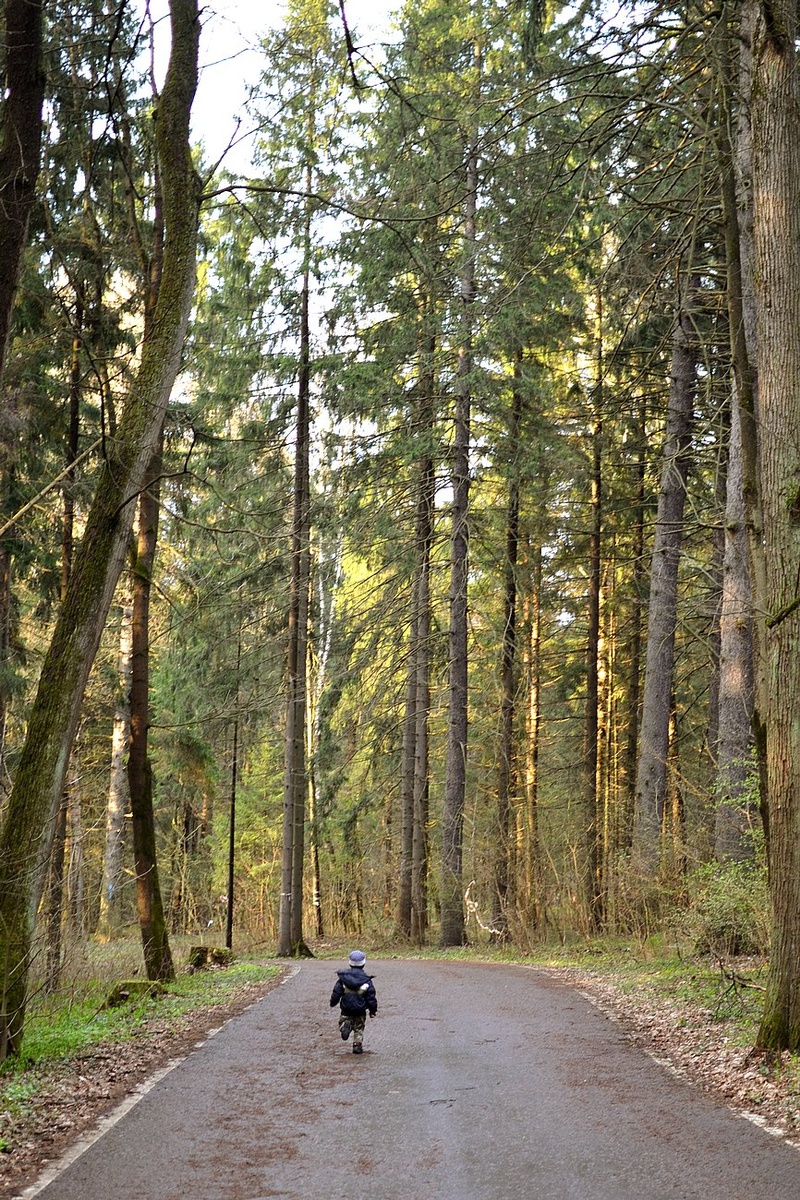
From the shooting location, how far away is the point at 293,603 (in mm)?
24812

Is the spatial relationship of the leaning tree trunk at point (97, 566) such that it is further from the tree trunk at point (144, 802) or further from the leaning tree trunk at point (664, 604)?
the leaning tree trunk at point (664, 604)

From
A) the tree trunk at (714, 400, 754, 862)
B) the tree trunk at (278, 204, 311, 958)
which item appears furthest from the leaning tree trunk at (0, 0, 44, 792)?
the tree trunk at (278, 204, 311, 958)

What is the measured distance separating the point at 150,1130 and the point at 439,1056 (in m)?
3.39

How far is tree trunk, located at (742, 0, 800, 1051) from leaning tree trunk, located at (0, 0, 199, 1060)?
538cm

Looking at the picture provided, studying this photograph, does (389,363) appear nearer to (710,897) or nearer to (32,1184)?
(710,897)

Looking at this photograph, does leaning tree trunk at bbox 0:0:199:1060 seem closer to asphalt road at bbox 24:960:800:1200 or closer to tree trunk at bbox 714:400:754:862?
asphalt road at bbox 24:960:800:1200

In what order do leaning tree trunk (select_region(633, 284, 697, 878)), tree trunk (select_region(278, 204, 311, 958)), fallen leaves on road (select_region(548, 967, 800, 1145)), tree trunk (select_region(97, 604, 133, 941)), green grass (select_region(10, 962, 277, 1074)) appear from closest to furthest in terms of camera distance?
fallen leaves on road (select_region(548, 967, 800, 1145)), green grass (select_region(10, 962, 277, 1074)), leaning tree trunk (select_region(633, 284, 697, 878)), tree trunk (select_region(278, 204, 311, 958)), tree trunk (select_region(97, 604, 133, 941))

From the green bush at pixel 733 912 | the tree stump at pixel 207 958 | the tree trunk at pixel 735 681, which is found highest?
the tree trunk at pixel 735 681

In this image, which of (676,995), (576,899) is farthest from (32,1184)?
(576,899)

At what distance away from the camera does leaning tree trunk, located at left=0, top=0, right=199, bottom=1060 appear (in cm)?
866

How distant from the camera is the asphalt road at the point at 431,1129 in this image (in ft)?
17.8

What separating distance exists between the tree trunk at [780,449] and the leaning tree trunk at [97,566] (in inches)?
212

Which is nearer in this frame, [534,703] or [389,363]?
[389,363]

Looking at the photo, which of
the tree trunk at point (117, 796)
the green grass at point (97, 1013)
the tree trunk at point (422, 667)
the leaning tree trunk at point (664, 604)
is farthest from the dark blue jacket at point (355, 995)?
the tree trunk at point (422, 667)
